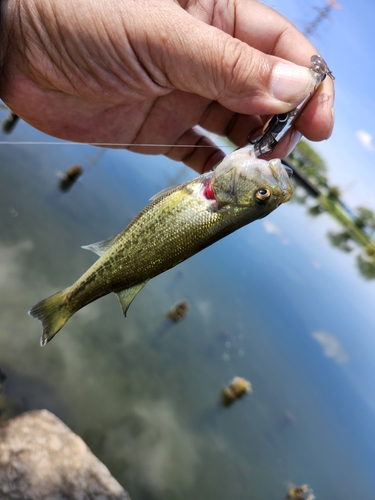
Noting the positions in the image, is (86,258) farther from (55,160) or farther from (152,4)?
(152,4)

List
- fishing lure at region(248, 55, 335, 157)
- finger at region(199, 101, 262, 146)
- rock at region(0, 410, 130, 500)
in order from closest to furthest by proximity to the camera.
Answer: fishing lure at region(248, 55, 335, 157) < finger at region(199, 101, 262, 146) < rock at region(0, 410, 130, 500)

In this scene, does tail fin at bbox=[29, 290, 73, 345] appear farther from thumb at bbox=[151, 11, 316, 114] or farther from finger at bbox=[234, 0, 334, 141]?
finger at bbox=[234, 0, 334, 141]

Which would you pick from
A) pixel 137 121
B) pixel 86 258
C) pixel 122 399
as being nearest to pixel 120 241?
pixel 137 121

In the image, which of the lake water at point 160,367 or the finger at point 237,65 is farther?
the lake water at point 160,367

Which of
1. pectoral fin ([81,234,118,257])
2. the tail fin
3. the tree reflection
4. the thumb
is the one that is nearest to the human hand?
the thumb

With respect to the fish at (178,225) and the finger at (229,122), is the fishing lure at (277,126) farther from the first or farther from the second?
the finger at (229,122)

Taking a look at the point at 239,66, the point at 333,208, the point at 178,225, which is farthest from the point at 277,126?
the point at 333,208

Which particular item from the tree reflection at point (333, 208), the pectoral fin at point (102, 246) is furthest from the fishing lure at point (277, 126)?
the tree reflection at point (333, 208)
